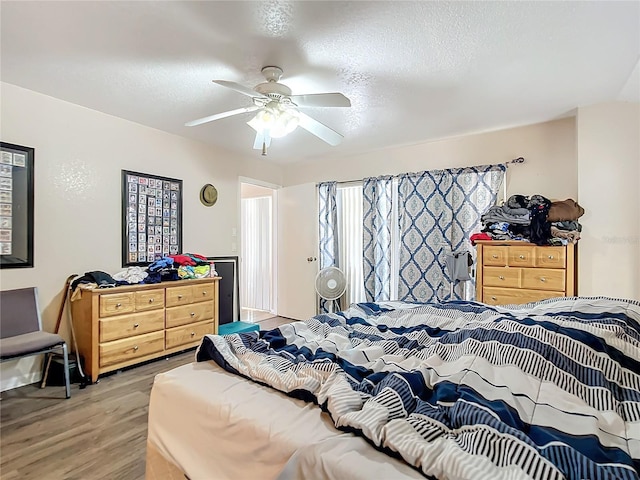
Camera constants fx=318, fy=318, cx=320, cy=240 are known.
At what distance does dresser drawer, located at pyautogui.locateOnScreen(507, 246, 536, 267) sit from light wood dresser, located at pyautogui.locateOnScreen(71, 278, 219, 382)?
304 cm

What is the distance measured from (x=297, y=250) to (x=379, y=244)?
134 cm

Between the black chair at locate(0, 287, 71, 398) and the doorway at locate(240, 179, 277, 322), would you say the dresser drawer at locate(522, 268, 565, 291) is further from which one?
the black chair at locate(0, 287, 71, 398)

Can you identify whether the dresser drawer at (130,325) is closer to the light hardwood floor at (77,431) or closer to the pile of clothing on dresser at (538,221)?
the light hardwood floor at (77,431)

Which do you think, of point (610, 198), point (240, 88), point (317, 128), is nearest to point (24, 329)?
point (240, 88)

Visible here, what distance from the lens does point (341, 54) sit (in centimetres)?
201

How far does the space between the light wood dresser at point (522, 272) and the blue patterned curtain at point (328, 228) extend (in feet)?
6.53

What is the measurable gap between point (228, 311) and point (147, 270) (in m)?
1.36

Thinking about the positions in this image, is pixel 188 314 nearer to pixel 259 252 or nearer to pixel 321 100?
pixel 259 252

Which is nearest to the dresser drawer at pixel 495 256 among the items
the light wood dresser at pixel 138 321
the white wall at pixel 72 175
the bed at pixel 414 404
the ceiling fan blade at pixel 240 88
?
the bed at pixel 414 404

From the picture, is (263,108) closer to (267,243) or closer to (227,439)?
(227,439)

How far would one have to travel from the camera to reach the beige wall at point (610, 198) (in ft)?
8.66

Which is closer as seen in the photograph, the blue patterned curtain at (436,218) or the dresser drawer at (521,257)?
the dresser drawer at (521,257)

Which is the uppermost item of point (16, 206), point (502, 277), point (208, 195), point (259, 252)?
point (208, 195)

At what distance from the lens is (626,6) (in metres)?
1.59
